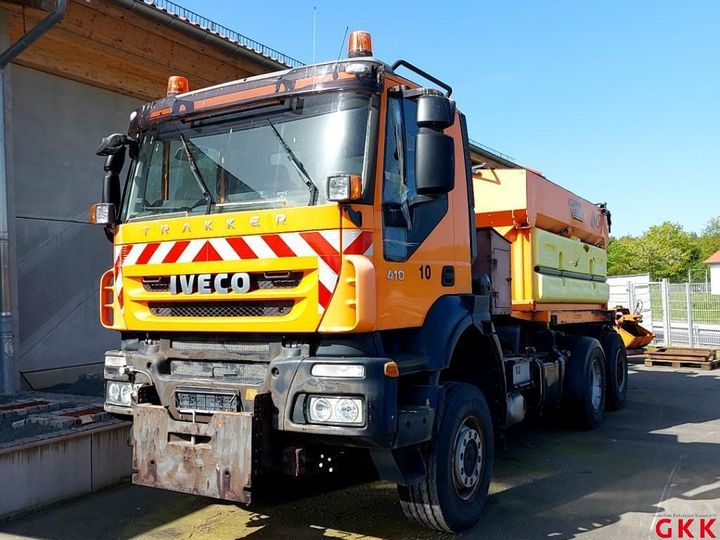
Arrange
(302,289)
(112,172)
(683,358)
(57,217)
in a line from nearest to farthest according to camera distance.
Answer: (302,289), (112,172), (57,217), (683,358)

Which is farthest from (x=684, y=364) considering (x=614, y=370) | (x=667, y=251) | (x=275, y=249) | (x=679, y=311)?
(x=667, y=251)

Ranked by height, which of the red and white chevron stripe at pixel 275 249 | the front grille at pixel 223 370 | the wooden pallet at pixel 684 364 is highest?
the red and white chevron stripe at pixel 275 249

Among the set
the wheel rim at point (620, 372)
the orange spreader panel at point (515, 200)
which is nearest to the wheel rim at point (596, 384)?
the wheel rim at point (620, 372)

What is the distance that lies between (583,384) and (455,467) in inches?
151

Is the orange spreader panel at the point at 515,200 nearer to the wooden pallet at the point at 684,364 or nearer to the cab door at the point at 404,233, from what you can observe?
the cab door at the point at 404,233

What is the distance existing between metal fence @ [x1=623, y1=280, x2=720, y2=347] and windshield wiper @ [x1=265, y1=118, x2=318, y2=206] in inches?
636

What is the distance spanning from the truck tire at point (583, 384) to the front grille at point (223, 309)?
4942 mm

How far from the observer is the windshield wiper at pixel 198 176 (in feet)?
14.4

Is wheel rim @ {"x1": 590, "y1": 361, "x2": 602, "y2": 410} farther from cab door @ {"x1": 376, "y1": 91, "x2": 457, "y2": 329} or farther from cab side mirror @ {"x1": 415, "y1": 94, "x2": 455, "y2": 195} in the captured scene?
cab side mirror @ {"x1": 415, "y1": 94, "x2": 455, "y2": 195}

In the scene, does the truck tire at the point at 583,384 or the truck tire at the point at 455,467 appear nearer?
the truck tire at the point at 455,467

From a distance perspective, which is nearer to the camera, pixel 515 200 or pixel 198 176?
pixel 198 176

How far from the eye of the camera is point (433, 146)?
400 cm

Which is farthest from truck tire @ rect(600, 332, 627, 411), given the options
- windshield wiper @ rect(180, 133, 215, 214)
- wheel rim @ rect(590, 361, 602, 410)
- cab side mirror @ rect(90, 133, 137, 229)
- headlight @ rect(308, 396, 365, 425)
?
cab side mirror @ rect(90, 133, 137, 229)

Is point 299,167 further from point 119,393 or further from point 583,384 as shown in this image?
point 583,384
